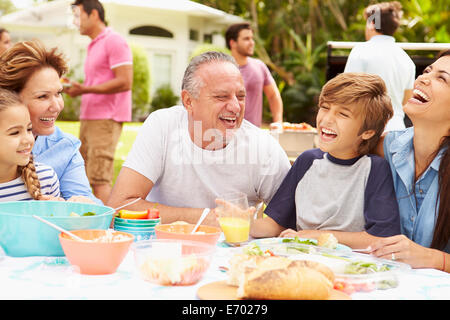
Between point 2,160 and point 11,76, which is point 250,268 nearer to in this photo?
point 2,160

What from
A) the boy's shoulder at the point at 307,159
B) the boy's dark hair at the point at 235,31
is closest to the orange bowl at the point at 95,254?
the boy's shoulder at the point at 307,159

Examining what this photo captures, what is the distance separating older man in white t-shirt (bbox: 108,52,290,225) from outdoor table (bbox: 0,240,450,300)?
98 centimetres

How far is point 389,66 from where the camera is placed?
4656 mm

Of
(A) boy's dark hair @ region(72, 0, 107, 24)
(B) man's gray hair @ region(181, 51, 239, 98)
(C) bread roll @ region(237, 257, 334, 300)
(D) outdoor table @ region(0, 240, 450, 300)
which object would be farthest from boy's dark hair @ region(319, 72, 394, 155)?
(A) boy's dark hair @ region(72, 0, 107, 24)

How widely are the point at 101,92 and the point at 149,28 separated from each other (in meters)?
14.8

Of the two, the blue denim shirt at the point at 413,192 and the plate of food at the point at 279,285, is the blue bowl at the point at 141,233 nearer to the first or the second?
the plate of food at the point at 279,285

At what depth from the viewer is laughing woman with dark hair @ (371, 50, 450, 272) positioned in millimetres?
2053

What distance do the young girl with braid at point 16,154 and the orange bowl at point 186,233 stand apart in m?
0.60

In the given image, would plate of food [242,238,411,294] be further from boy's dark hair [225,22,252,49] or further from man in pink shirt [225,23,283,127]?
boy's dark hair [225,22,252,49]

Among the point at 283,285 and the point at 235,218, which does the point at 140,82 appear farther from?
the point at 283,285

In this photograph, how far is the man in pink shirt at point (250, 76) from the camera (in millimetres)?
6086

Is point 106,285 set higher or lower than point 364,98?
lower

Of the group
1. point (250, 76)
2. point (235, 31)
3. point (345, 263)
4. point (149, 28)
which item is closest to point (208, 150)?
point (345, 263)
